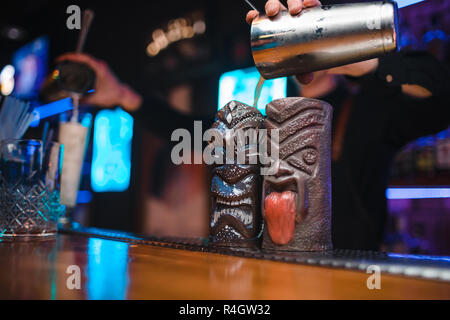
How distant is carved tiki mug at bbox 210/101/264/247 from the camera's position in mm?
774

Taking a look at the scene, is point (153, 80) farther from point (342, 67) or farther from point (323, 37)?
point (323, 37)

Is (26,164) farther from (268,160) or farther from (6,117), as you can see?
(268,160)

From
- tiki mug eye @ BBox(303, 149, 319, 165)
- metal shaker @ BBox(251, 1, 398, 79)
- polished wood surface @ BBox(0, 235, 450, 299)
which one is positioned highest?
metal shaker @ BBox(251, 1, 398, 79)

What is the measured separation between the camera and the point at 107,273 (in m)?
0.51

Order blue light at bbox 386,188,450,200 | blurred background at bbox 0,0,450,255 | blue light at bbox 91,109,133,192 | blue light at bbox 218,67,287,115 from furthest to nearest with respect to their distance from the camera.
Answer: blue light at bbox 91,109,133,192, blurred background at bbox 0,0,450,255, blue light at bbox 218,67,287,115, blue light at bbox 386,188,450,200

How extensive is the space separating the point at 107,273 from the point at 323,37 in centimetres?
56

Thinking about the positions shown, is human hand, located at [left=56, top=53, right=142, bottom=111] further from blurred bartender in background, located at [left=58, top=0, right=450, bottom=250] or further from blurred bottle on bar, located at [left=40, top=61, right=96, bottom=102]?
blurred bottle on bar, located at [left=40, top=61, right=96, bottom=102]

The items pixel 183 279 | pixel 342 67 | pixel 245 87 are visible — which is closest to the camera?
pixel 183 279

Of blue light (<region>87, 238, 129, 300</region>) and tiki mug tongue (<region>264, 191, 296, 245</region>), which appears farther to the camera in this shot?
tiki mug tongue (<region>264, 191, 296, 245</region>)

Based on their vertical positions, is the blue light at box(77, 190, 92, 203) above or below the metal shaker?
below

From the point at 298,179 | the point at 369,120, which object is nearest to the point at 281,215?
the point at 298,179

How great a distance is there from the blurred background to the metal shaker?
2.03 m

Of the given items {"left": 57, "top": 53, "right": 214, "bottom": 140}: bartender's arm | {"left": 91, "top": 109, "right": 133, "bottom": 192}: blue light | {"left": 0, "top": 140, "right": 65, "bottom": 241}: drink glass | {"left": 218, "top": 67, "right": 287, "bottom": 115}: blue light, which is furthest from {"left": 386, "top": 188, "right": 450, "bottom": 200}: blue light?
{"left": 91, "top": 109, "right": 133, "bottom": 192}: blue light

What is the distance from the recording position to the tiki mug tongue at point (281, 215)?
71cm
